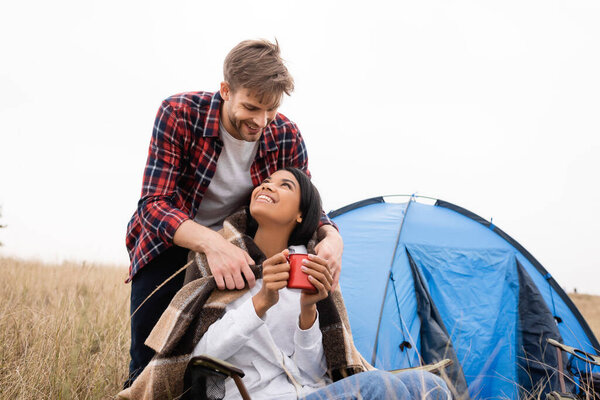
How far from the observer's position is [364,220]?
4.01 meters

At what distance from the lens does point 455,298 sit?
3600mm

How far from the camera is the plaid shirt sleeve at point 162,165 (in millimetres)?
1988

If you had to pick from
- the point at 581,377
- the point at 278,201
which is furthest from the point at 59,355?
the point at 581,377

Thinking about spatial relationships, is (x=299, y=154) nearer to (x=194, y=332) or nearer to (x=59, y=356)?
(x=194, y=332)

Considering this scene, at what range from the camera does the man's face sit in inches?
77.2

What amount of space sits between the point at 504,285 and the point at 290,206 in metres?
2.50

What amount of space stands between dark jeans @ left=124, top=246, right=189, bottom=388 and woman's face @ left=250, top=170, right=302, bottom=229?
20.7 inches

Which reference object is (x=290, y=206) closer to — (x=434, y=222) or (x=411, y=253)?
(x=411, y=253)

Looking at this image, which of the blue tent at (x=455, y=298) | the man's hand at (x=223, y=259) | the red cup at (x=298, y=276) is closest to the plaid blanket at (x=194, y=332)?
the man's hand at (x=223, y=259)

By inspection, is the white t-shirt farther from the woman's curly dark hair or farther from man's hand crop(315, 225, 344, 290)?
man's hand crop(315, 225, 344, 290)

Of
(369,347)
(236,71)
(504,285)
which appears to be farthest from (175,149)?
(504,285)

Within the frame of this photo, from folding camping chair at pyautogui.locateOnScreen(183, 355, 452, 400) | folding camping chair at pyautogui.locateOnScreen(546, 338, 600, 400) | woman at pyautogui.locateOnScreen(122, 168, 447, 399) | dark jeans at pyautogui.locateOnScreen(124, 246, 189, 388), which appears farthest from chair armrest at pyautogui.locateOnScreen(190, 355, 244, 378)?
folding camping chair at pyautogui.locateOnScreen(546, 338, 600, 400)

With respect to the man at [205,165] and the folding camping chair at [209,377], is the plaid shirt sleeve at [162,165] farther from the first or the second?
the folding camping chair at [209,377]

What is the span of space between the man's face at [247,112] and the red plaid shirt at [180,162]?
0.12m
